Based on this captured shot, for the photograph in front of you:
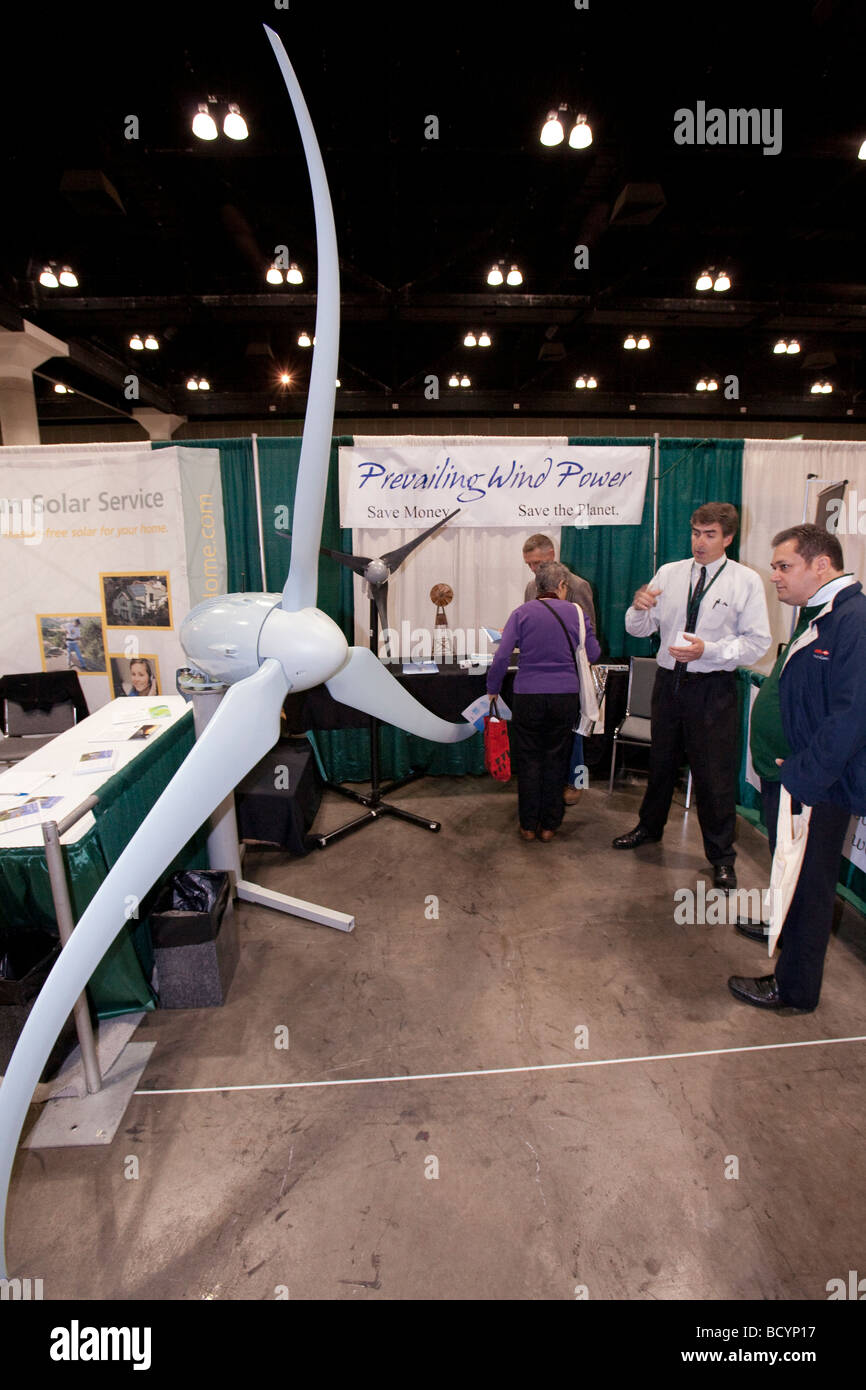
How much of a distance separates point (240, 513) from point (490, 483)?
2469mm

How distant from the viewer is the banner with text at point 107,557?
5.52 meters

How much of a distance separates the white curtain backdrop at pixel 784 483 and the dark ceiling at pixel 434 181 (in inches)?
88.3

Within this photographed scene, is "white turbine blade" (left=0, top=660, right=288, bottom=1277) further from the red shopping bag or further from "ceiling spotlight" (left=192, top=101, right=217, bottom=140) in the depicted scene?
"ceiling spotlight" (left=192, top=101, right=217, bottom=140)

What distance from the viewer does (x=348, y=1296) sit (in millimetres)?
1880

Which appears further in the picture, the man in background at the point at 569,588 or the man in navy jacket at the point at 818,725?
the man in background at the point at 569,588

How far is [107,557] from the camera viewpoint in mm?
5680

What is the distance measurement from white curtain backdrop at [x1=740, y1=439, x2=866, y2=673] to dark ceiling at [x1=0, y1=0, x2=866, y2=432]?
224 cm

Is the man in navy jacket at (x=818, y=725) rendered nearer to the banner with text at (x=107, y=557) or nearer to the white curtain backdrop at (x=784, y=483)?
the white curtain backdrop at (x=784, y=483)

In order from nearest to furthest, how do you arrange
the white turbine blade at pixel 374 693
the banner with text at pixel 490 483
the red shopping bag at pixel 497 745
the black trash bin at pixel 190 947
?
the white turbine blade at pixel 374 693 → the black trash bin at pixel 190 947 → the red shopping bag at pixel 497 745 → the banner with text at pixel 490 483

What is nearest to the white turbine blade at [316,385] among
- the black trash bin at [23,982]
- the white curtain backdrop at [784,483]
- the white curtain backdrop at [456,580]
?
the black trash bin at [23,982]

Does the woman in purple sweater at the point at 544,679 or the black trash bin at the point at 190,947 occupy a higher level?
the woman in purple sweater at the point at 544,679

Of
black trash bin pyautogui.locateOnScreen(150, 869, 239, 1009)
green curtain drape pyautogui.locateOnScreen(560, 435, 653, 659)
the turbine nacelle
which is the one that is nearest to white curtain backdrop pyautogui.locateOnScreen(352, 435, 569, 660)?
green curtain drape pyautogui.locateOnScreen(560, 435, 653, 659)

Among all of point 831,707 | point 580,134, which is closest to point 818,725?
point 831,707

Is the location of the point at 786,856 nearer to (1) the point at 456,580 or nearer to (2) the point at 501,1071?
(2) the point at 501,1071
